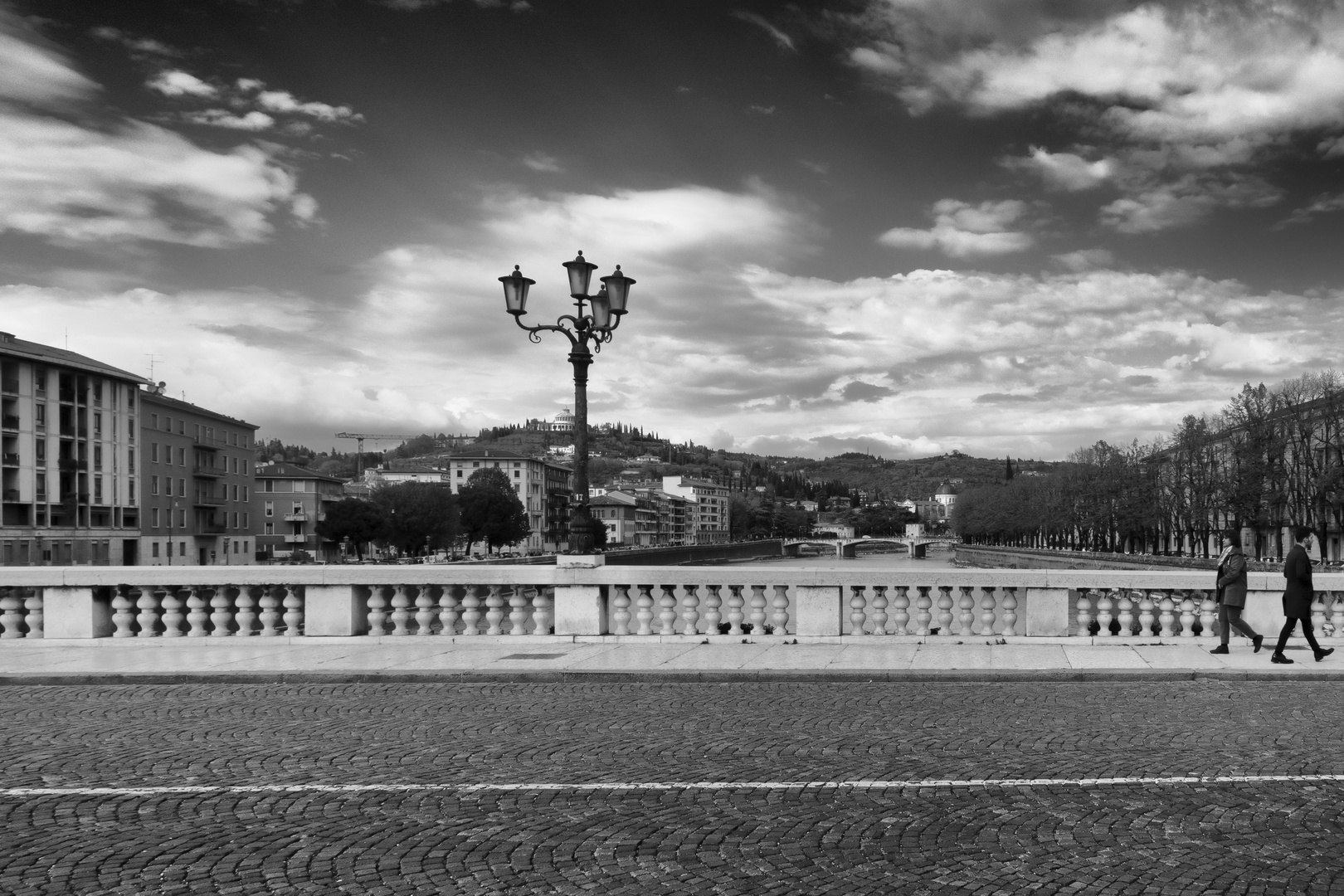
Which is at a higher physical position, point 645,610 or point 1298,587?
point 1298,587

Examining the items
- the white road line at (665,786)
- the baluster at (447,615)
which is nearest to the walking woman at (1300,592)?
the white road line at (665,786)

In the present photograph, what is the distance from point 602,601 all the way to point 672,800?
10.9 meters

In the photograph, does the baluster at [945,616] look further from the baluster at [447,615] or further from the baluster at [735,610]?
the baluster at [447,615]

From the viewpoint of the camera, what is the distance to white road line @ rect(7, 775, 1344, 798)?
8.22 m

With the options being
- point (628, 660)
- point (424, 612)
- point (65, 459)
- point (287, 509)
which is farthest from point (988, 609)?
point (287, 509)

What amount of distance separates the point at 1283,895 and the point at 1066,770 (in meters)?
3.02

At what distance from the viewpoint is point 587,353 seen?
19.3m

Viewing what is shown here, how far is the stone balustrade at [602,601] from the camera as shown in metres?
18.2

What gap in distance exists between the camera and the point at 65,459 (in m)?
94.7

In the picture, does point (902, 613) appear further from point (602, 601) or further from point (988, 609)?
point (602, 601)

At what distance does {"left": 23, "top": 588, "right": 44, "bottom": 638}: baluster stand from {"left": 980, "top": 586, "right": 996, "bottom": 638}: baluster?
14.9 m

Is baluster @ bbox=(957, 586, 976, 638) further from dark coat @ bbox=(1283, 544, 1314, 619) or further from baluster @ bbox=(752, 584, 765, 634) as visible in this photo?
dark coat @ bbox=(1283, 544, 1314, 619)

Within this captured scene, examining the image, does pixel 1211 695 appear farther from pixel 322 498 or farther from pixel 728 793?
pixel 322 498

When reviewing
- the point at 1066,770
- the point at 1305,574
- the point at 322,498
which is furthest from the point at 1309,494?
the point at 322,498
